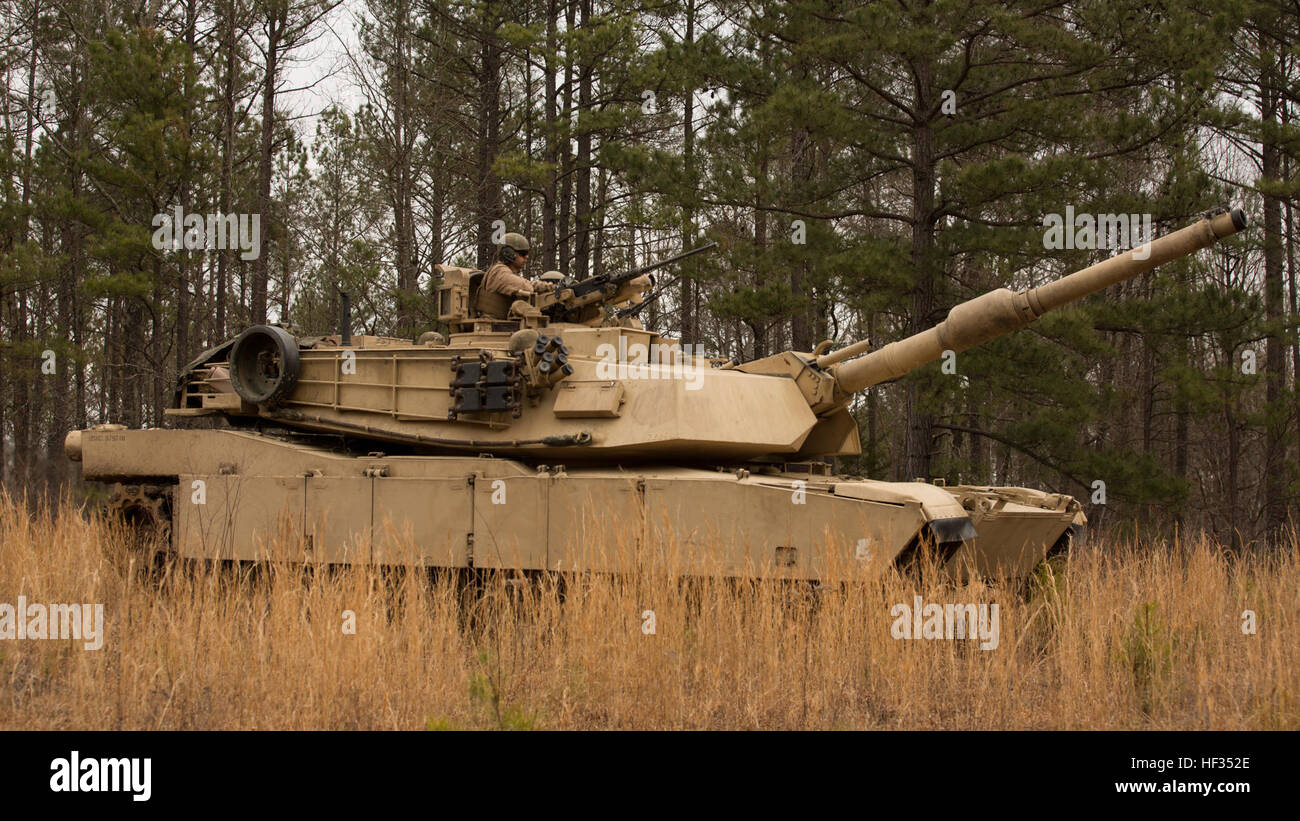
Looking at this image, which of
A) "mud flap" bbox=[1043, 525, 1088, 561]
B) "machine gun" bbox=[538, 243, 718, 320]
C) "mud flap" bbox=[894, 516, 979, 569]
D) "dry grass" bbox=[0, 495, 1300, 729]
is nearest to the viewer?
"dry grass" bbox=[0, 495, 1300, 729]

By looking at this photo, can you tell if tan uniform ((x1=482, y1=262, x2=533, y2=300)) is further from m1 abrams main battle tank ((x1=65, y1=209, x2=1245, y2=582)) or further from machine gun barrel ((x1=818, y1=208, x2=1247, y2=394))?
machine gun barrel ((x1=818, y1=208, x2=1247, y2=394))

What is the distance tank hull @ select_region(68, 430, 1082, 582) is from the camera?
27.7ft

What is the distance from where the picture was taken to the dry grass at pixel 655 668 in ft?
22.2

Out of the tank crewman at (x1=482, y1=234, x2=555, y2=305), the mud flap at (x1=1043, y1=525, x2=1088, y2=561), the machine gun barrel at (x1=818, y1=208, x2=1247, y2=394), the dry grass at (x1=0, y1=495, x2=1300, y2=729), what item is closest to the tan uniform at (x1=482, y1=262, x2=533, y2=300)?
the tank crewman at (x1=482, y1=234, x2=555, y2=305)

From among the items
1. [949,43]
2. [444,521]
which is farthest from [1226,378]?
[444,521]

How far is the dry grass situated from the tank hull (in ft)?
1.07

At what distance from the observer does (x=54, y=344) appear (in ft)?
67.0

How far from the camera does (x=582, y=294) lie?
11039 millimetres

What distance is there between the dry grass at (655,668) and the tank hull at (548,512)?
0.33 metres

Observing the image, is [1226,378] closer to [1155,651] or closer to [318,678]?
[1155,651]

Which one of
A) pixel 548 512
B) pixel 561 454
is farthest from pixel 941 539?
pixel 561 454

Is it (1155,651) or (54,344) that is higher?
(54,344)

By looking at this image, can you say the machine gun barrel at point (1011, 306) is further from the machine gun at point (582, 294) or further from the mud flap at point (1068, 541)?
the mud flap at point (1068, 541)

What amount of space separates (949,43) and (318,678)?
10.7 meters
